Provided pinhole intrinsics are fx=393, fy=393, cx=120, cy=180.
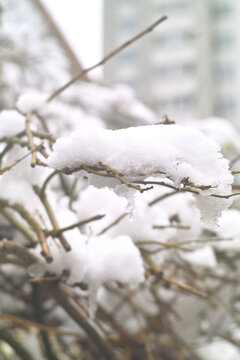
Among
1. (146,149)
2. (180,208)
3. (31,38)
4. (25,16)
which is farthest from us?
(25,16)

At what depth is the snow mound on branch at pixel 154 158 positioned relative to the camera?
0.45 m

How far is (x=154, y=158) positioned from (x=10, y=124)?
395 millimetres

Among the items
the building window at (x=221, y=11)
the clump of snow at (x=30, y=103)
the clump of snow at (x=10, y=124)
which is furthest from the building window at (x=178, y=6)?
the clump of snow at (x=10, y=124)

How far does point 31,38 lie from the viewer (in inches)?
116

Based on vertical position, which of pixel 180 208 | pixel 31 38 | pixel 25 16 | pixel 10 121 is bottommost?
pixel 10 121

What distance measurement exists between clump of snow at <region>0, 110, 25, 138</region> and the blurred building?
22886mm

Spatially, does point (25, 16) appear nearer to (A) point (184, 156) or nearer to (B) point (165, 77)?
(A) point (184, 156)

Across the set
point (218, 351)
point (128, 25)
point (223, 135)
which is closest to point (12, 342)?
point (218, 351)

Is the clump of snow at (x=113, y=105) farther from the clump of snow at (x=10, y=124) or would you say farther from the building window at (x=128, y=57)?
the building window at (x=128, y=57)

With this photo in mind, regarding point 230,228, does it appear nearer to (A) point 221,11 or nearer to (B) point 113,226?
(B) point 113,226

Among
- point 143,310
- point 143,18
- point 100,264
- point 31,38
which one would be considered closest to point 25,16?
point 31,38

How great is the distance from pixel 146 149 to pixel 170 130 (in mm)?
60

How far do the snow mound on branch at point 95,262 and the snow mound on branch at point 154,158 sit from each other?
0.84ft

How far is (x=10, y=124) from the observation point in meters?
0.75
